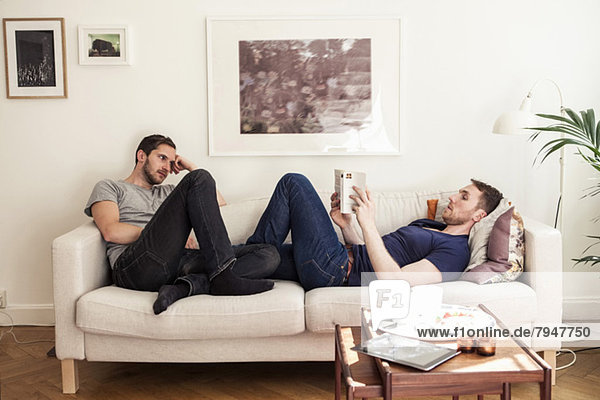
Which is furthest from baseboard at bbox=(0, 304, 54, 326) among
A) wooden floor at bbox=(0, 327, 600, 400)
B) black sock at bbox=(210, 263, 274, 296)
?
black sock at bbox=(210, 263, 274, 296)

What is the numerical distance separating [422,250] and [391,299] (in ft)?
3.22

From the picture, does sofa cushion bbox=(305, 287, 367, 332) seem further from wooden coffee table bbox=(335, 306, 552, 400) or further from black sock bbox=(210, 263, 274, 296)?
wooden coffee table bbox=(335, 306, 552, 400)

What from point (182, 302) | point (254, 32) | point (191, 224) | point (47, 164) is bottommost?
point (182, 302)

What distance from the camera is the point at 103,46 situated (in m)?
3.53

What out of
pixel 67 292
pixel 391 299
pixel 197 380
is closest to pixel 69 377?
pixel 67 292

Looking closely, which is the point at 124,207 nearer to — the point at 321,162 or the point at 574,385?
the point at 321,162

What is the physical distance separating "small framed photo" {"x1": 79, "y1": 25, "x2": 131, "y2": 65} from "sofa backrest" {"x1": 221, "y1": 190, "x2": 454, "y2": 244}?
3.63 feet

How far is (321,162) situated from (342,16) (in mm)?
850

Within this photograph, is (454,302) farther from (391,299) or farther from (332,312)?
(391,299)

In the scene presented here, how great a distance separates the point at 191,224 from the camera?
2.70m

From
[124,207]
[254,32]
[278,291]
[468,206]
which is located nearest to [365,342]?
[278,291]

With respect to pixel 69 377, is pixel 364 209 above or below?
above

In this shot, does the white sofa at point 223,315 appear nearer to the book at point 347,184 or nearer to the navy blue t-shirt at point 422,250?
the navy blue t-shirt at point 422,250

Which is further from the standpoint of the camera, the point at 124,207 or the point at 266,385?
the point at 124,207
